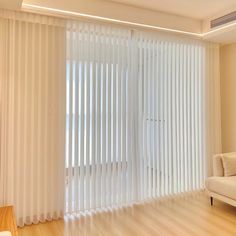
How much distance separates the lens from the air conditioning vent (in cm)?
381

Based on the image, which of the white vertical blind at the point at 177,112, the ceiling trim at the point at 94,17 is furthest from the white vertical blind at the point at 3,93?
the white vertical blind at the point at 177,112

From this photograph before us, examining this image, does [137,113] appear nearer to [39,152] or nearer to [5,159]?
[39,152]

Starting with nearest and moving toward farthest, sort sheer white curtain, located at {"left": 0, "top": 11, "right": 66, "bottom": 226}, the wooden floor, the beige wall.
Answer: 1. the wooden floor
2. sheer white curtain, located at {"left": 0, "top": 11, "right": 66, "bottom": 226}
3. the beige wall

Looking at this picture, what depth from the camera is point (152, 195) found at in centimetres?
Result: 406

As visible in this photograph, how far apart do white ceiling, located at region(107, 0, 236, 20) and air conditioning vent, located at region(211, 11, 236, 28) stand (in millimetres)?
103

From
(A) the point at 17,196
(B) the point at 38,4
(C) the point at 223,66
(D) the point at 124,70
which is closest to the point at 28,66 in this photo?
(B) the point at 38,4

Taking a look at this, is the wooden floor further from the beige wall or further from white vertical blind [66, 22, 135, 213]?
the beige wall

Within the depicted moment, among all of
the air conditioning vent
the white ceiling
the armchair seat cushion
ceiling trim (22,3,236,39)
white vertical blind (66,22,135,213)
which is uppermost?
the white ceiling

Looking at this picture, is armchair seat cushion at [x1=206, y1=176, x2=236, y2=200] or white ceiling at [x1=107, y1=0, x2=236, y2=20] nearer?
armchair seat cushion at [x1=206, y1=176, x2=236, y2=200]

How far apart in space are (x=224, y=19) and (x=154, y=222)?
312 cm

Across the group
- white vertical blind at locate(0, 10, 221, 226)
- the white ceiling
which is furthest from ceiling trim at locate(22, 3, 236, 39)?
the white ceiling

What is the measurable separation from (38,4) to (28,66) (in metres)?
0.77

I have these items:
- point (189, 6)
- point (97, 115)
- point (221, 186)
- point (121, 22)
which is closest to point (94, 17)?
point (121, 22)

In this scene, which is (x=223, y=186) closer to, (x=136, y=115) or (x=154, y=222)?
(x=154, y=222)
